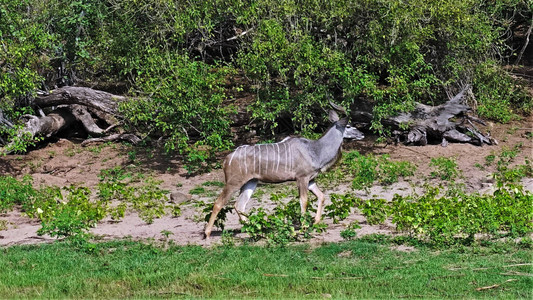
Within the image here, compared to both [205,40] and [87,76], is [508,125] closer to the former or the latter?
[205,40]

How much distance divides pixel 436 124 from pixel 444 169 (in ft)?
9.32

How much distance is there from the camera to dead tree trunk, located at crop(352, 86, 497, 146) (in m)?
16.8

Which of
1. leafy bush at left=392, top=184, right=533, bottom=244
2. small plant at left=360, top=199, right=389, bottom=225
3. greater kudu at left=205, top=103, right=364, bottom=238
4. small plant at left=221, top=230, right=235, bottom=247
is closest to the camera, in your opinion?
leafy bush at left=392, top=184, right=533, bottom=244

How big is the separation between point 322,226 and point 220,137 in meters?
5.68

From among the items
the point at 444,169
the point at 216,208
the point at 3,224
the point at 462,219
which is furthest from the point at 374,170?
the point at 3,224

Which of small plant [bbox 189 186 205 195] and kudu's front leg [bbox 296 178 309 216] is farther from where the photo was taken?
small plant [bbox 189 186 205 195]

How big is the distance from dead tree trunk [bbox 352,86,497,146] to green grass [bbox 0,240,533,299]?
7.56m

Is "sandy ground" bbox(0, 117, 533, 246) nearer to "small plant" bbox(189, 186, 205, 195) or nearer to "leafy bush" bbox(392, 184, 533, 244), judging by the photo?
"small plant" bbox(189, 186, 205, 195)

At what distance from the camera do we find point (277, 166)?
1074 centimetres

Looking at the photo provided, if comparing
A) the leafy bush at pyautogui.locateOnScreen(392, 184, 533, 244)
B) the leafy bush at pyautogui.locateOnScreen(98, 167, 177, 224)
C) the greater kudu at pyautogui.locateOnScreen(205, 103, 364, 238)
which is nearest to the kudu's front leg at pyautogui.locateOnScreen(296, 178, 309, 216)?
the greater kudu at pyautogui.locateOnScreen(205, 103, 364, 238)

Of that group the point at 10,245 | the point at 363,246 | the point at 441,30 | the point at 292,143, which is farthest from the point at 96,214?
the point at 441,30

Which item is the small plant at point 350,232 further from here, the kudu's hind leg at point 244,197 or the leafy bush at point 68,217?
the leafy bush at point 68,217

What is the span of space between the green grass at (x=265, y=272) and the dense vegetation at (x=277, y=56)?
6068 millimetres

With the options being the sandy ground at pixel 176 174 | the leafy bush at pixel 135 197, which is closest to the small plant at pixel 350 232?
the sandy ground at pixel 176 174
